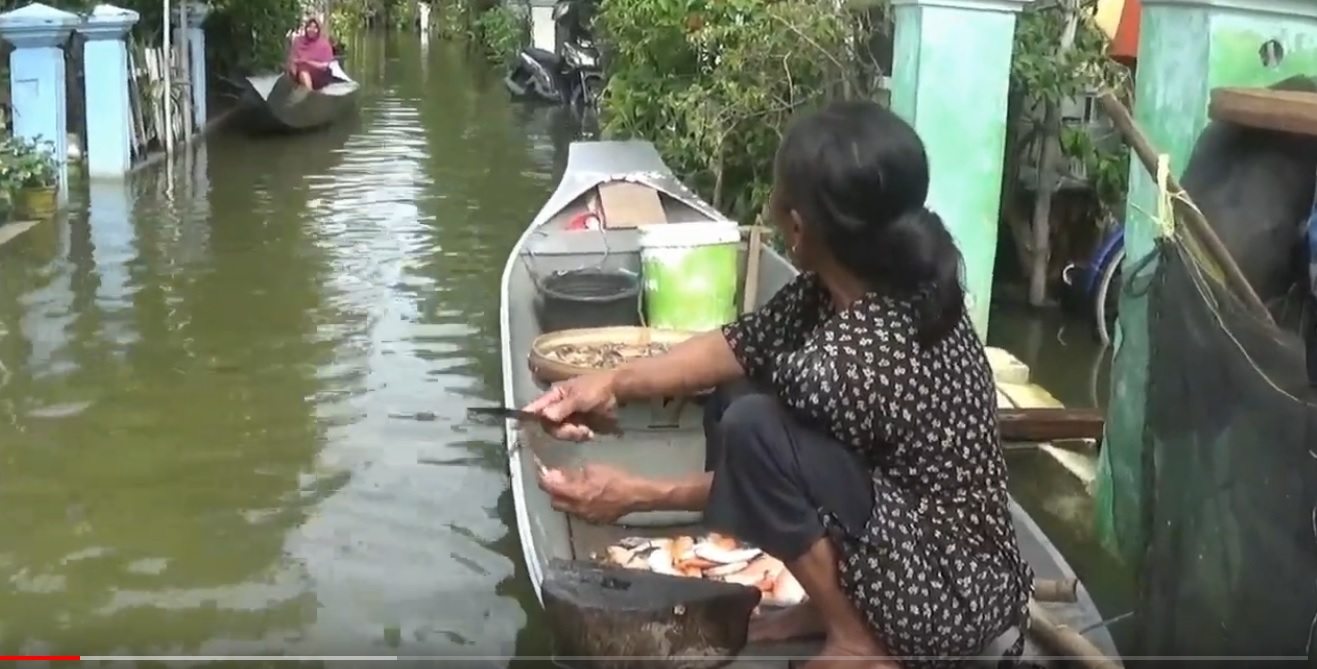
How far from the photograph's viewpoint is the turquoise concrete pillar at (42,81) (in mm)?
9414

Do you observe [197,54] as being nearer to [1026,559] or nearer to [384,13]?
[1026,559]

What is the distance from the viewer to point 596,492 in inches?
115

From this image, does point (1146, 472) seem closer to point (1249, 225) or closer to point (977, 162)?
point (1249, 225)

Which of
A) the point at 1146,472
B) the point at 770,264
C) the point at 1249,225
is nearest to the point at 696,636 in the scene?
the point at 1146,472

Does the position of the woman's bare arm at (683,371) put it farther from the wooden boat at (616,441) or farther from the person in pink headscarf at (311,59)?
the person in pink headscarf at (311,59)

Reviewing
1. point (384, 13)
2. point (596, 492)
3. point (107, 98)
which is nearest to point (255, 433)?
point (596, 492)

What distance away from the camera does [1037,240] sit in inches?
283

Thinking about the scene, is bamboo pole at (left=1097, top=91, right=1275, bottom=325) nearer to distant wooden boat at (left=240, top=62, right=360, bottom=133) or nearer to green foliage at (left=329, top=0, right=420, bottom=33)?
distant wooden boat at (left=240, top=62, right=360, bottom=133)

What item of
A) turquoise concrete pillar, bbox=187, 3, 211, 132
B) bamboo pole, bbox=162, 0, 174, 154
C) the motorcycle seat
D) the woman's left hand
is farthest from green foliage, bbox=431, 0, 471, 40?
the woman's left hand

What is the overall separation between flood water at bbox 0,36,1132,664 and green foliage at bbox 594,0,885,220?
1.18 metres

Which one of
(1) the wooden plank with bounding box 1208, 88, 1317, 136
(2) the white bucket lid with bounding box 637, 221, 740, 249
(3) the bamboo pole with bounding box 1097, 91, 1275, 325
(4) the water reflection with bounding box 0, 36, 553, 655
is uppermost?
(1) the wooden plank with bounding box 1208, 88, 1317, 136

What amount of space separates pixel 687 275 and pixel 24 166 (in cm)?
529

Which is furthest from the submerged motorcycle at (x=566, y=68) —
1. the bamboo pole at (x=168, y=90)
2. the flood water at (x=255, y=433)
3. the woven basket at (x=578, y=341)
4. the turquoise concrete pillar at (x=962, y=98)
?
the woven basket at (x=578, y=341)

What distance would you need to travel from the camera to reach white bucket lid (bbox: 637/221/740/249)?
16.5 feet
